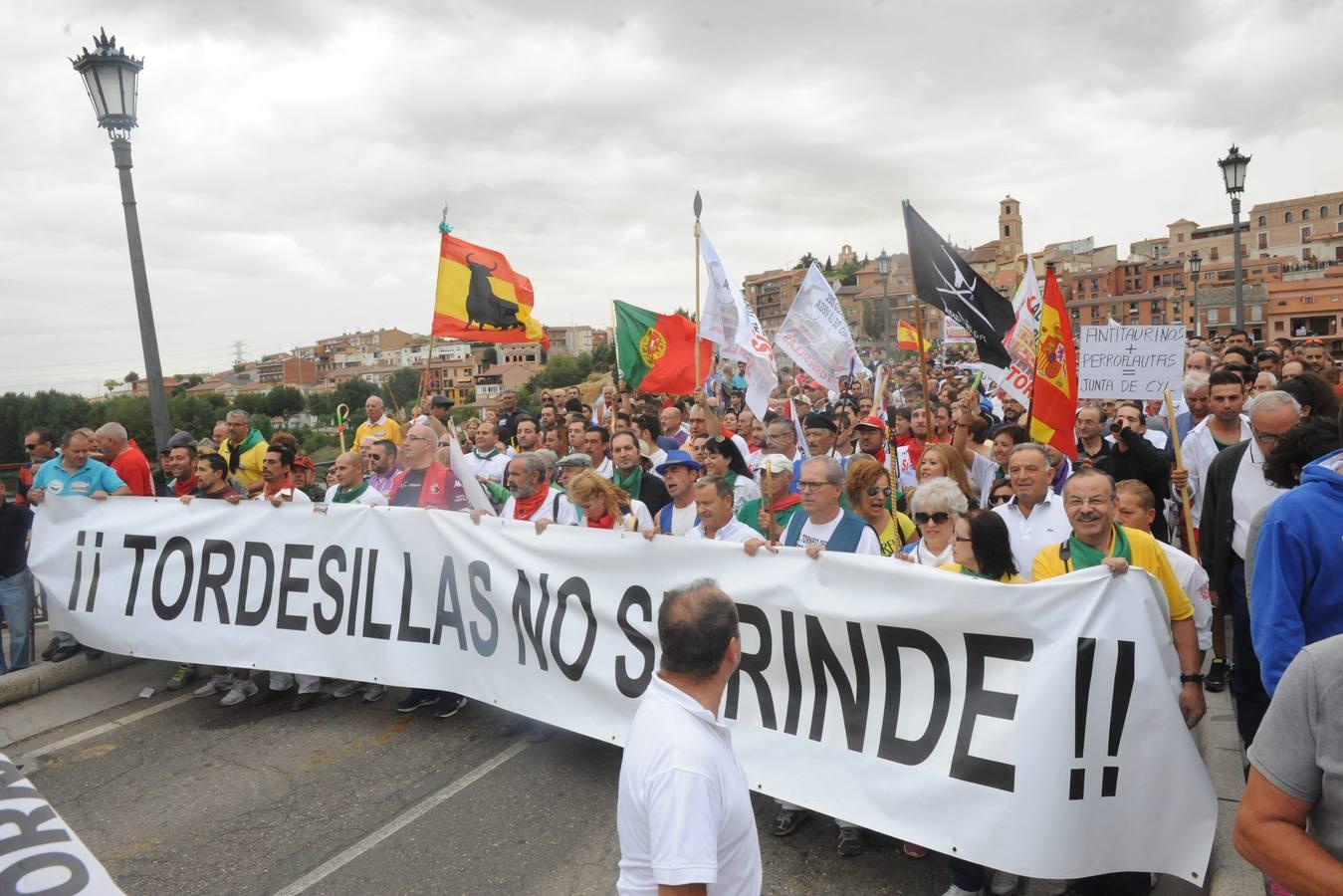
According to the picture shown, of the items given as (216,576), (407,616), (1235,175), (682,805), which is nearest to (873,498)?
(407,616)

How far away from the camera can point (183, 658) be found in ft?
20.5

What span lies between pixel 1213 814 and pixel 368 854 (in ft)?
11.8

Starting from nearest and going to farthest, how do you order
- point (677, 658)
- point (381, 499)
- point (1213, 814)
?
point (677, 658) < point (1213, 814) < point (381, 499)

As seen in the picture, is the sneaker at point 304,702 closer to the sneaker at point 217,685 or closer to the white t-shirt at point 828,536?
the sneaker at point 217,685

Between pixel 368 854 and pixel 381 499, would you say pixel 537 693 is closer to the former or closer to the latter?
pixel 368 854

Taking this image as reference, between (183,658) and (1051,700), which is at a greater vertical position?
(1051,700)

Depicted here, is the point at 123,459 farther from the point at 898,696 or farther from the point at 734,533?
the point at 898,696

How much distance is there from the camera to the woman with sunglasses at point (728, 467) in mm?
6758

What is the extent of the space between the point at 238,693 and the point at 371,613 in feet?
4.38

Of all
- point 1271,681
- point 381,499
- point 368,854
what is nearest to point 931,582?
point 1271,681

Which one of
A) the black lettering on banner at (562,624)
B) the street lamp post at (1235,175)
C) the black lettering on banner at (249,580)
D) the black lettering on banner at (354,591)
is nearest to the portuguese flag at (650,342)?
the black lettering on banner at (354,591)

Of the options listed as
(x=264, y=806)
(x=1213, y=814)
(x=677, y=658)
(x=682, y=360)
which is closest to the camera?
(x=677, y=658)

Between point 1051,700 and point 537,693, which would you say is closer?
point 1051,700

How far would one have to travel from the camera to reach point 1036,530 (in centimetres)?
485
